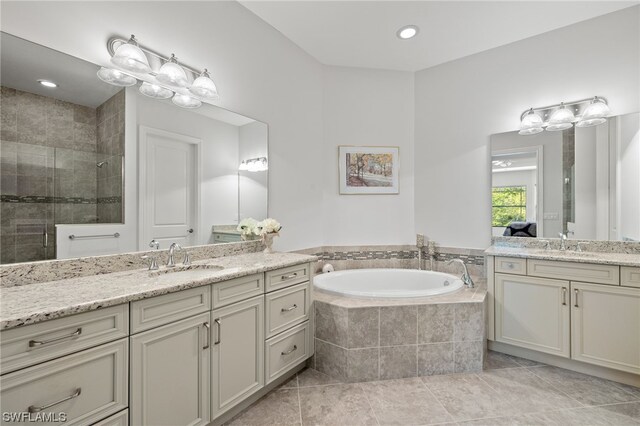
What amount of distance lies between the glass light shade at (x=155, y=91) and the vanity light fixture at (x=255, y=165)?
2.41 feet

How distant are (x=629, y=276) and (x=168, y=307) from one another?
2.91m

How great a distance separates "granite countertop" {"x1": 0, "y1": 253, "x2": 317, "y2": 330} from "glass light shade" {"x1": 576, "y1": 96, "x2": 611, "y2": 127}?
292 cm

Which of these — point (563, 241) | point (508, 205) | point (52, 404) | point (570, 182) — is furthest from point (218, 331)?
point (570, 182)

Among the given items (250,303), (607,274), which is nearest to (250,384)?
(250,303)

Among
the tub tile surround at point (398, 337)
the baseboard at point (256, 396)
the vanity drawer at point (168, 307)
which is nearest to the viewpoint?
the vanity drawer at point (168, 307)

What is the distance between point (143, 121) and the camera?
5.88 ft

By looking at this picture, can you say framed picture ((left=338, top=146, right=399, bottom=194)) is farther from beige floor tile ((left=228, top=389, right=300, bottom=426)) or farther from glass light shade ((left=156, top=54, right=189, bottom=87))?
beige floor tile ((left=228, top=389, right=300, bottom=426))

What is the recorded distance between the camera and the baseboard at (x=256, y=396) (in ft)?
5.52

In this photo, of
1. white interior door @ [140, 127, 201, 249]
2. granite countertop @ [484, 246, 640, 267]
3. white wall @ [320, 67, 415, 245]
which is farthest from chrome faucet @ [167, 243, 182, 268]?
granite countertop @ [484, 246, 640, 267]

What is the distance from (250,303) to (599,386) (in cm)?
250

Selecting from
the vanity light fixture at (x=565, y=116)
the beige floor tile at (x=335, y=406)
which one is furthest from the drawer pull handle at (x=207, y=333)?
the vanity light fixture at (x=565, y=116)

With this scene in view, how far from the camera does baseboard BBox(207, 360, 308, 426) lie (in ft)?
5.52

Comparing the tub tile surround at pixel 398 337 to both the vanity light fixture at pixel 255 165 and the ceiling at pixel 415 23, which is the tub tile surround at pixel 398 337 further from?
the ceiling at pixel 415 23

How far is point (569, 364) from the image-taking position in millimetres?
2316
